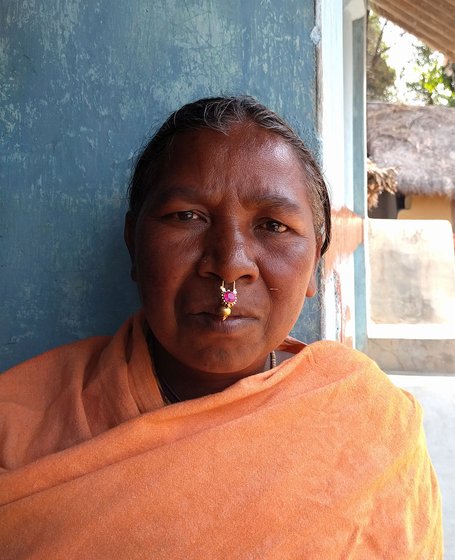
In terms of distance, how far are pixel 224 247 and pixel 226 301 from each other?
11 cm

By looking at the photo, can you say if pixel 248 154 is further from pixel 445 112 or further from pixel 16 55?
pixel 445 112

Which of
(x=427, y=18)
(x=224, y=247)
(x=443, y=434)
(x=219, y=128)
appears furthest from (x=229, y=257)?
(x=427, y=18)

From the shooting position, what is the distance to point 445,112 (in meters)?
13.0

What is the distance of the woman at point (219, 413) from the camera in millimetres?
1107

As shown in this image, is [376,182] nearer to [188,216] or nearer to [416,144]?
[416,144]

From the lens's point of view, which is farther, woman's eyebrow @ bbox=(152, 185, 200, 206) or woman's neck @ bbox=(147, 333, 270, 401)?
woman's neck @ bbox=(147, 333, 270, 401)

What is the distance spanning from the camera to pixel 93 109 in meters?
1.79

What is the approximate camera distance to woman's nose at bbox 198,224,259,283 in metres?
1.18

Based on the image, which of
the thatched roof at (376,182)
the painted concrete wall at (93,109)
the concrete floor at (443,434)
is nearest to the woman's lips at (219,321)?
the painted concrete wall at (93,109)

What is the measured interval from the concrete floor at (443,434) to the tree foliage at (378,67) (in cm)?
1430

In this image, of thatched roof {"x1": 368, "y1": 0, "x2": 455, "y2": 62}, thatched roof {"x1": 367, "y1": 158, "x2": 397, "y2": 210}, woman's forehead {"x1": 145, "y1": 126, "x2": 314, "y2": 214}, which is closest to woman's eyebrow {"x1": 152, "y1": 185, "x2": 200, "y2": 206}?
woman's forehead {"x1": 145, "y1": 126, "x2": 314, "y2": 214}

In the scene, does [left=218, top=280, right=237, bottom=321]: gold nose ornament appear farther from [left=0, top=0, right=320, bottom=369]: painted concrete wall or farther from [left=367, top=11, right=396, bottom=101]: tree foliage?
[left=367, top=11, right=396, bottom=101]: tree foliage

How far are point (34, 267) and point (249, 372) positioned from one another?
758 millimetres

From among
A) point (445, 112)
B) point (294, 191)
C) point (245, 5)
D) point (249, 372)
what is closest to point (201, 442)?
point (249, 372)
